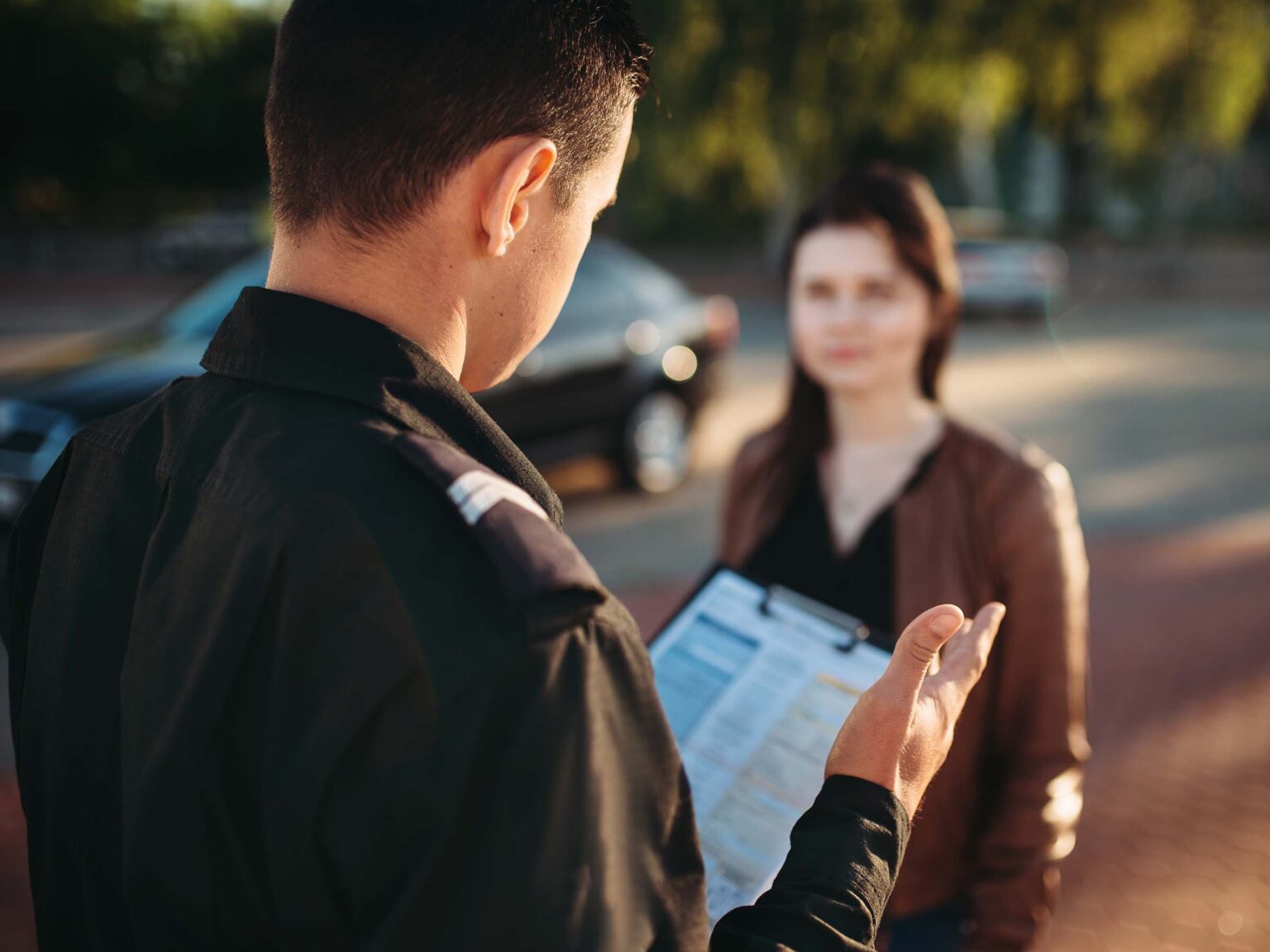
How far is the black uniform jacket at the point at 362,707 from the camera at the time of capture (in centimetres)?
83

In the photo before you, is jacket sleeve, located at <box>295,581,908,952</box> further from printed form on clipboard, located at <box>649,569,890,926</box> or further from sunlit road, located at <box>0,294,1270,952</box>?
sunlit road, located at <box>0,294,1270,952</box>

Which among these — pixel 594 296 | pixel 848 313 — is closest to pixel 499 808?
pixel 848 313

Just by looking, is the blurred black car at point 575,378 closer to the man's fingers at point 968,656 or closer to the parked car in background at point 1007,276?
the man's fingers at point 968,656

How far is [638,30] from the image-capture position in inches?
Result: 49.1

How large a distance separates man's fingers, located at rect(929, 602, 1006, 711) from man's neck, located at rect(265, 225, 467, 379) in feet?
2.07

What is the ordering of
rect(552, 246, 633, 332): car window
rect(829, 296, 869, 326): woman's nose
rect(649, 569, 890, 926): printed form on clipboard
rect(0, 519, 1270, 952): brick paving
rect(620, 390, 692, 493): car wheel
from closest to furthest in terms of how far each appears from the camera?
rect(649, 569, 890, 926): printed form on clipboard, rect(829, 296, 869, 326): woman's nose, rect(0, 519, 1270, 952): brick paving, rect(552, 246, 633, 332): car window, rect(620, 390, 692, 493): car wheel

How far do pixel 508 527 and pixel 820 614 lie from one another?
81cm

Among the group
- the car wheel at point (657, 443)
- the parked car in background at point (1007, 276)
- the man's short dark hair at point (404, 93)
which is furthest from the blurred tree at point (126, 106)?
the man's short dark hair at point (404, 93)

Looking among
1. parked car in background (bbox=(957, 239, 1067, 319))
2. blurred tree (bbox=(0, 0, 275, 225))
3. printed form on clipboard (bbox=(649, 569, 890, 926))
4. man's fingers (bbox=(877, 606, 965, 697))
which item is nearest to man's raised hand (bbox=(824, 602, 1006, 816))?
man's fingers (bbox=(877, 606, 965, 697))

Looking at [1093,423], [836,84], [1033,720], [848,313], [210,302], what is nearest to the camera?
[1033,720]

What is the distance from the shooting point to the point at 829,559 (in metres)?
2.39

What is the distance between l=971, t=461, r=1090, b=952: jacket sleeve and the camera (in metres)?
2.03

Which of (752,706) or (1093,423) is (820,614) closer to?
(752,706)

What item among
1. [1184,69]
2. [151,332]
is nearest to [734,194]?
[1184,69]
